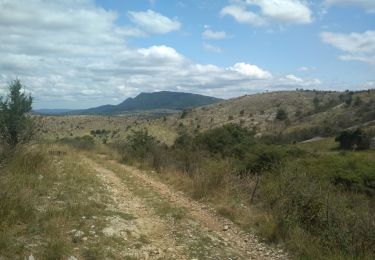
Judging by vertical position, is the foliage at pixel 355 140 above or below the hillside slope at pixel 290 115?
below

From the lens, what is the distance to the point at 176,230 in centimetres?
803

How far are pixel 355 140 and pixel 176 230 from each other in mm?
34783

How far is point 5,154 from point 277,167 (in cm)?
755

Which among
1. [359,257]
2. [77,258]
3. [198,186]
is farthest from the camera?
[198,186]

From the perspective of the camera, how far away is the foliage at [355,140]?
38678mm

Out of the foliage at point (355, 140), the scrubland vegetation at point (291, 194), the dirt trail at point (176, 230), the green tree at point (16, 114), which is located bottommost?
the foliage at point (355, 140)

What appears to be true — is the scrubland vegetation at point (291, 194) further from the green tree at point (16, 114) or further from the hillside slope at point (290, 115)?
the hillside slope at point (290, 115)

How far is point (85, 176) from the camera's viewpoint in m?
12.8

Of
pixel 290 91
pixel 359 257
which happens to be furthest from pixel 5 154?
pixel 290 91

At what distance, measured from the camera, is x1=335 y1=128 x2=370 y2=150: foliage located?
38.7 m

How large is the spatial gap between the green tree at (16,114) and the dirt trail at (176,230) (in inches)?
180

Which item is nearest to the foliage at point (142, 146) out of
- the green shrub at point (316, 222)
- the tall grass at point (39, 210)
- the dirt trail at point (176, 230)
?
the dirt trail at point (176, 230)

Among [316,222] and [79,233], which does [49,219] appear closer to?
[79,233]

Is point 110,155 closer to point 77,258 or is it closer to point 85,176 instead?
point 85,176
